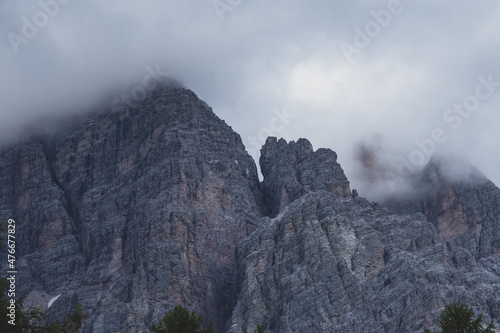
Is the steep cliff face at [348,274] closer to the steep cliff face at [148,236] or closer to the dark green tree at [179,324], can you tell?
the steep cliff face at [148,236]

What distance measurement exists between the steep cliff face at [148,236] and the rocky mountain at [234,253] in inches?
12.7

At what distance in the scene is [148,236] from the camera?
165125 millimetres

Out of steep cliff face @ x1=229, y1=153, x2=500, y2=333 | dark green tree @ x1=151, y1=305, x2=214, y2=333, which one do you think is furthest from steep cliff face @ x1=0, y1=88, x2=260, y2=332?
dark green tree @ x1=151, y1=305, x2=214, y2=333

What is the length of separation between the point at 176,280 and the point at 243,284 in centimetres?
1538

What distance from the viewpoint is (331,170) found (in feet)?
655

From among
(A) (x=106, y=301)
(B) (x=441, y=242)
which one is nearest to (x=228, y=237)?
(A) (x=106, y=301)

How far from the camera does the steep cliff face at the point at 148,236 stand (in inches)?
6078

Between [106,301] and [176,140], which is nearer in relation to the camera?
[106,301]

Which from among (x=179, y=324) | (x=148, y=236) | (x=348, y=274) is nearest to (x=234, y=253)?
(x=148, y=236)

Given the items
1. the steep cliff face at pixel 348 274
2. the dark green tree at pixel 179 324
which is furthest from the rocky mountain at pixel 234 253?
the dark green tree at pixel 179 324

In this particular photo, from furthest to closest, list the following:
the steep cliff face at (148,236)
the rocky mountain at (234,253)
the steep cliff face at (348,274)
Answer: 1. the steep cliff face at (148,236)
2. the rocky mountain at (234,253)
3. the steep cliff face at (348,274)

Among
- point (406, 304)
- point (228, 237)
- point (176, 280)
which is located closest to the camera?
point (406, 304)

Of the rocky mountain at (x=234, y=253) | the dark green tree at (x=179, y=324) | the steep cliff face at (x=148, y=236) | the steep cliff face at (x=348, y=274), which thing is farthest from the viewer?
the steep cliff face at (x=148, y=236)

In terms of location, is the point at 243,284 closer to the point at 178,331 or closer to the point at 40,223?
the point at 40,223
